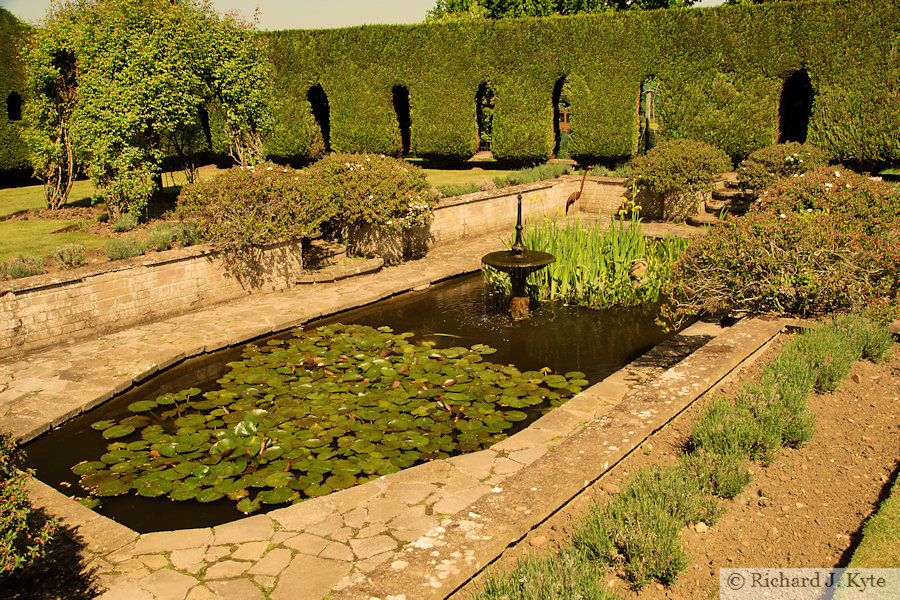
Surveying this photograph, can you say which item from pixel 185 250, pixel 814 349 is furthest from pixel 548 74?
pixel 814 349

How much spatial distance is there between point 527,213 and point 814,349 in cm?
907

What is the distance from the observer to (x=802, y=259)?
220 inches

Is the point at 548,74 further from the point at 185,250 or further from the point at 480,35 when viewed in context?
the point at 185,250

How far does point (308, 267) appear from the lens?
10758mm

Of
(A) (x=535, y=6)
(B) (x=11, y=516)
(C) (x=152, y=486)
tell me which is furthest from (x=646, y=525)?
(A) (x=535, y=6)

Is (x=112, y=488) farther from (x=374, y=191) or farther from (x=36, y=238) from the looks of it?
(x=36, y=238)

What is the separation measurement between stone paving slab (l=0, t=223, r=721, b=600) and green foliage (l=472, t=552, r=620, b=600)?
0.78 feet

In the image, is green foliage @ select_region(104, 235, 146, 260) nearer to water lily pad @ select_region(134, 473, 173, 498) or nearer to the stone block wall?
the stone block wall

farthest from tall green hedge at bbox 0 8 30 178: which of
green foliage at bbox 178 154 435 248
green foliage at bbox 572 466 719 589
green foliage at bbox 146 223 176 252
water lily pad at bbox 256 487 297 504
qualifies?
green foliage at bbox 572 466 719 589

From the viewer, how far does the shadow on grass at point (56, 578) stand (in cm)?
366

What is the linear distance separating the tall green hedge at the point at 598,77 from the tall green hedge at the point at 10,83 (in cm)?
6

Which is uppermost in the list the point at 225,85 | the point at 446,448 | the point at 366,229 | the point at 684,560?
the point at 225,85

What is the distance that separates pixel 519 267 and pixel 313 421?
144 inches

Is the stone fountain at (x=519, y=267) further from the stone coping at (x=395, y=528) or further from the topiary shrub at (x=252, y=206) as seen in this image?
the stone coping at (x=395, y=528)
